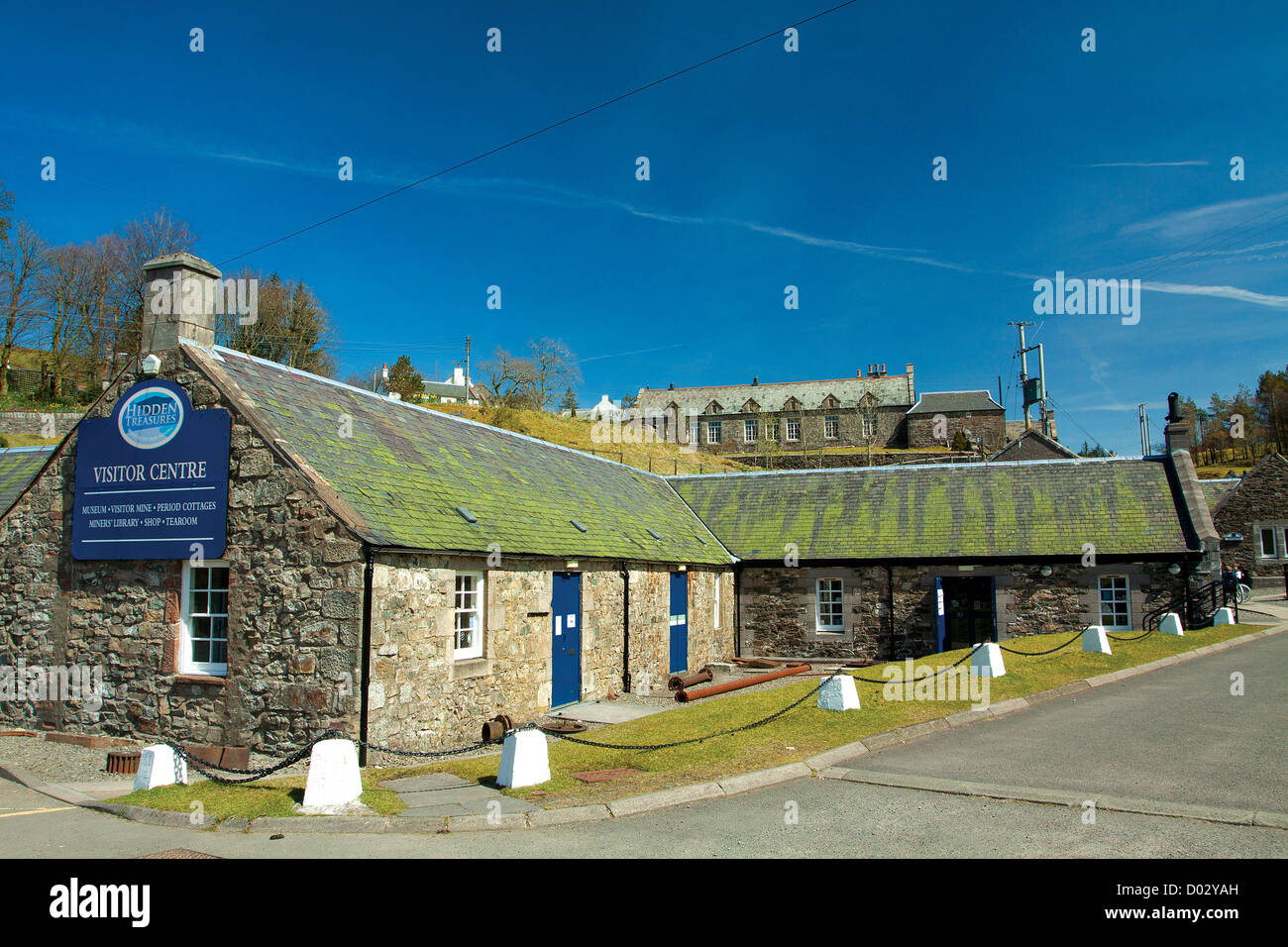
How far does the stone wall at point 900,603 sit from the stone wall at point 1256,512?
26051 mm

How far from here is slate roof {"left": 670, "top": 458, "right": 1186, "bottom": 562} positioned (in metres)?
22.6

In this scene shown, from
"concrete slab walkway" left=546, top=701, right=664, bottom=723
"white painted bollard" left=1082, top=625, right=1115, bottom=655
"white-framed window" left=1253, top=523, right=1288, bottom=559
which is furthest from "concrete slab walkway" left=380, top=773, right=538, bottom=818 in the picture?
"white-framed window" left=1253, top=523, right=1288, bottom=559

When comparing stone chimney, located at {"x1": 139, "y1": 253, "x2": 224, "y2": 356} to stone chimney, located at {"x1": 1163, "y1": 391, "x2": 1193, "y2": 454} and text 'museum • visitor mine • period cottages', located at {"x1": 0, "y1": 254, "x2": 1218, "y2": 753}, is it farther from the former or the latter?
stone chimney, located at {"x1": 1163, "y1": 391, "x2": 1193, "y2": 454}

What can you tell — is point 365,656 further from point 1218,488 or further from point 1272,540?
point 1218,488

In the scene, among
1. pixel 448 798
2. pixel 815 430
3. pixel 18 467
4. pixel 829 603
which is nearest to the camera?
pixel 448 798

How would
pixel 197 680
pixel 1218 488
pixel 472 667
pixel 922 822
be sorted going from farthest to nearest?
pixel 1218 488 < pixel 472 667 < pixel 197 680 < pixel 922 822

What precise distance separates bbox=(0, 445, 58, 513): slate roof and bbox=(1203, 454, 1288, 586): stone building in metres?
50.3

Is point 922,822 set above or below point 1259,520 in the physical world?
below

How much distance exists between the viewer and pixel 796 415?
7712cm

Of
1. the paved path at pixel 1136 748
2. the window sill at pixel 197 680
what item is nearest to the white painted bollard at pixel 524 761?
the paved path at pixel 1136 748

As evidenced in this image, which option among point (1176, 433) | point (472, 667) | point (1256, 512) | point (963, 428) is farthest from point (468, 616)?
point (963, 428)

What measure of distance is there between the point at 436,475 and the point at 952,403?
223 ft

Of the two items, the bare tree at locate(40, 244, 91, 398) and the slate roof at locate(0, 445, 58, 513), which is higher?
the bare tree at locate(40, 244, 91, 398)
